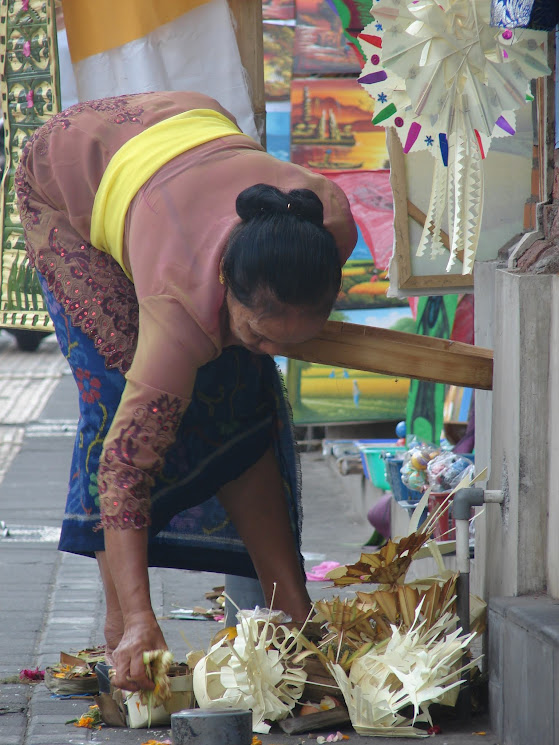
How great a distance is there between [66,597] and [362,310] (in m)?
3.32

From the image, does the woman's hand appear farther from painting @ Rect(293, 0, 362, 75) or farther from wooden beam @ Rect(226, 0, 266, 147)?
painting @ Rect(293, 0, 362, 75)

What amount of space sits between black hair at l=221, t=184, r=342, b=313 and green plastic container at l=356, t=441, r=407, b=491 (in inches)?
112

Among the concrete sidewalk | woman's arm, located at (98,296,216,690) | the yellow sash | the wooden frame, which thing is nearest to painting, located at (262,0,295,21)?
the concrete sidewalk

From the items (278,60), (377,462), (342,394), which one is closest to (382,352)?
(377,462)

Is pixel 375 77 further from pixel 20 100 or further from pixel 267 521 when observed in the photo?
pixel 20 100

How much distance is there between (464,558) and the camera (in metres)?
2.75

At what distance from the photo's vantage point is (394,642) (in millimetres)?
2596

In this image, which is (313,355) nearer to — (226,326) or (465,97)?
(226,326)

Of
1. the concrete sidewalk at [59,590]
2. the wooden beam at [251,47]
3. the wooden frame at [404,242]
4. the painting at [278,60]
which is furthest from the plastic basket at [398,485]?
the painting at [278,60]

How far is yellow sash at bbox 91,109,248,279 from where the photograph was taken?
2.71 metres

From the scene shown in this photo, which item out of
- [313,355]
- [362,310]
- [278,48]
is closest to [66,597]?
[313,355]

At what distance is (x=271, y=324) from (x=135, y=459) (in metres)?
0.44

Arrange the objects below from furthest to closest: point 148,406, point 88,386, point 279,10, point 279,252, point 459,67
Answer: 1. point 279,10
2. point 88,386
3. point 459,67
4. point 148,406
5. point 279,252

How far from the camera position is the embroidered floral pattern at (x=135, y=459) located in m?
2.53
